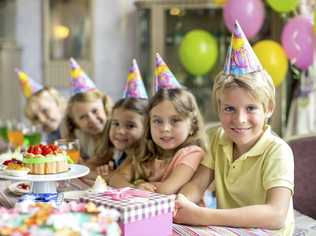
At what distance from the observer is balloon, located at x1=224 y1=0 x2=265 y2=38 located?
11.4 feet

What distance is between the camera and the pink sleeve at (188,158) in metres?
1.63

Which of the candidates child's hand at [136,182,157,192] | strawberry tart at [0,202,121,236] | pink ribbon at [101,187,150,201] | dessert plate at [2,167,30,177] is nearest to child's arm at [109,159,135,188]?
child's hand at [136,182,157,192]

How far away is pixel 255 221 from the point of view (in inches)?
50.0

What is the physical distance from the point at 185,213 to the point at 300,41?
7.43ft

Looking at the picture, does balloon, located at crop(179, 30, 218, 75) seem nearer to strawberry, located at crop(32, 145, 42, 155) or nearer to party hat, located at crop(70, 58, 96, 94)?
party hat, located at crop(70, 58, 96, 94)

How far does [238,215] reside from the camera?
1.27 m

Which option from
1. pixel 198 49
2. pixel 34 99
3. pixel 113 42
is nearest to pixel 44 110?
pixel 34 99

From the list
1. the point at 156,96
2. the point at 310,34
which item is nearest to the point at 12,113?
the point at 310,34

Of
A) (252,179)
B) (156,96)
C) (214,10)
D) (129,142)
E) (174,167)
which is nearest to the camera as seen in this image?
(252,179)

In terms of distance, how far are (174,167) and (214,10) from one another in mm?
3775

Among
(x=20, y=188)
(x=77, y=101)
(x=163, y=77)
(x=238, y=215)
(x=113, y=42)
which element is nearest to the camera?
(x=238, y=215)

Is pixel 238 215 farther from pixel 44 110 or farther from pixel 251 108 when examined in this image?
pixel 44 110

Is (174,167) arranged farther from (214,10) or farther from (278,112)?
(214,10)

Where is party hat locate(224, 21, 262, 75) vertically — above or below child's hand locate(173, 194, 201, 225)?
above
